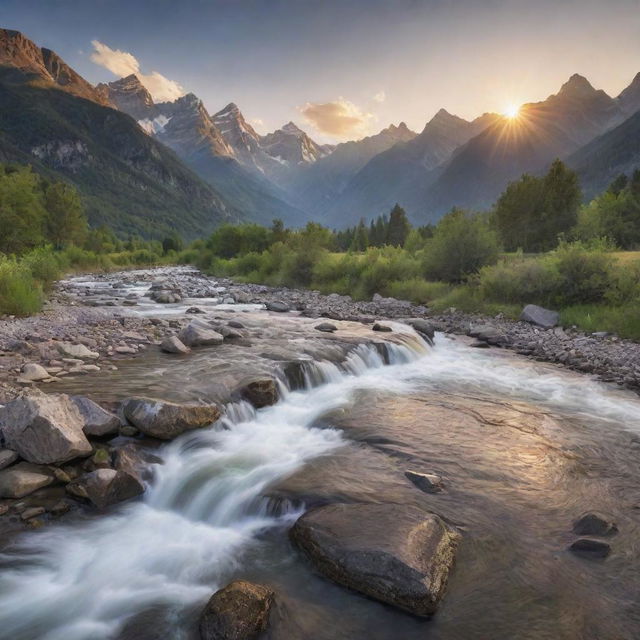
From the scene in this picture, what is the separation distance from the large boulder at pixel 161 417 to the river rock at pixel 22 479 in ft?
5.51

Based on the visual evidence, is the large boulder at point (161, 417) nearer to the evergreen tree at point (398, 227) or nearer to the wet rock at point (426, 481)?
the wet rock at point (426, 481)

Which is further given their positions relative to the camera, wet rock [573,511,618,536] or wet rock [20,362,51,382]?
wet rock [20,362,51,382]

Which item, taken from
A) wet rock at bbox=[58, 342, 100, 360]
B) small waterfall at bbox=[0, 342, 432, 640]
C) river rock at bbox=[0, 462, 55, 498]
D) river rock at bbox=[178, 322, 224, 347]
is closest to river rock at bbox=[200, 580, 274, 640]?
small waterfall at bbox=[0, 342, 432, 640]

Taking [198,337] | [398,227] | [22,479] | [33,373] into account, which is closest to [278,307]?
[198,337]

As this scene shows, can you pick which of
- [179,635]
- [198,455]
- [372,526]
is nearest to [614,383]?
[372,526]

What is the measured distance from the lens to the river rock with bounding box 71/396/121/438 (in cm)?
711

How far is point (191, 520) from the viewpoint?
6.30m

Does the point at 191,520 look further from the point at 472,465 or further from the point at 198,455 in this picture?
the point at 472,465

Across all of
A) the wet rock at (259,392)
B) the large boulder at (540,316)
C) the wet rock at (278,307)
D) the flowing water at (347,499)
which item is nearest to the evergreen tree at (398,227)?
the wet rock at (278,307)

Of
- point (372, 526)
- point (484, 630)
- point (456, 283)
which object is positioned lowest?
point (484, 630)

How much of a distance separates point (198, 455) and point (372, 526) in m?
3.69

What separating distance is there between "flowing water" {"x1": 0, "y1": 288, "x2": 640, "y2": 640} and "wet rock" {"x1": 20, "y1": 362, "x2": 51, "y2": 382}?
1197 millimetres

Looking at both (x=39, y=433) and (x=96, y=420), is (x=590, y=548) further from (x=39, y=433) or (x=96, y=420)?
(x=39, y=433)

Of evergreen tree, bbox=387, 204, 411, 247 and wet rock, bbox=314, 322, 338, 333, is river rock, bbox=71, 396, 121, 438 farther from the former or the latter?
evergreen tree, bbox=387, 204, 411, 247
